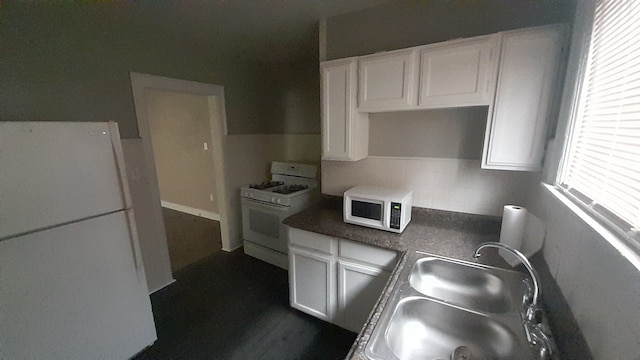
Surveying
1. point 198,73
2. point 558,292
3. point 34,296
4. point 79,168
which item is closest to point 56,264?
point 34,296

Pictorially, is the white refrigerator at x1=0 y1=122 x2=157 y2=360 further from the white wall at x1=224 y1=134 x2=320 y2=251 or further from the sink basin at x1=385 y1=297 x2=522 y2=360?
the sink basin at x1=385 y1=297 x2=522 y2=360

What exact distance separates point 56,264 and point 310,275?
1.53 metres

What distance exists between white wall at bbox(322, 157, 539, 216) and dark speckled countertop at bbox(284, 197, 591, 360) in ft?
0.26

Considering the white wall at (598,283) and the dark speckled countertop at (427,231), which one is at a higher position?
the white wall at (598,283)

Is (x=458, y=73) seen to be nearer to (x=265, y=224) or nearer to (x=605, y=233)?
(x=605, y=233)

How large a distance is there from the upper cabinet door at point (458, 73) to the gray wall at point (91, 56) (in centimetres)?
141

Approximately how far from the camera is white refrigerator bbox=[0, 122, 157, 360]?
3.85 feet

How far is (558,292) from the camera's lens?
91cm

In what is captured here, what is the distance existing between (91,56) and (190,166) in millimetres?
2598

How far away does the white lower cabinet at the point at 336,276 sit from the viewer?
5.13ft

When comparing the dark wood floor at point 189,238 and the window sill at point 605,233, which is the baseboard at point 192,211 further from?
the window sill at point 605,233

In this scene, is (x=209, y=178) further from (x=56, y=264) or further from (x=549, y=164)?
(x=549, y=164)

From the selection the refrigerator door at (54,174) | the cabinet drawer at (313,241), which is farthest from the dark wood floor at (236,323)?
the refrigerator door at (54,174)

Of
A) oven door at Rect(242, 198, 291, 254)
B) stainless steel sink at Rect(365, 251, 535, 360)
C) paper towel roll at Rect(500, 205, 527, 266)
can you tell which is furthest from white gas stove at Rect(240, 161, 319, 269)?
paper towel roll at Rect(500, 205, 527, 266)
